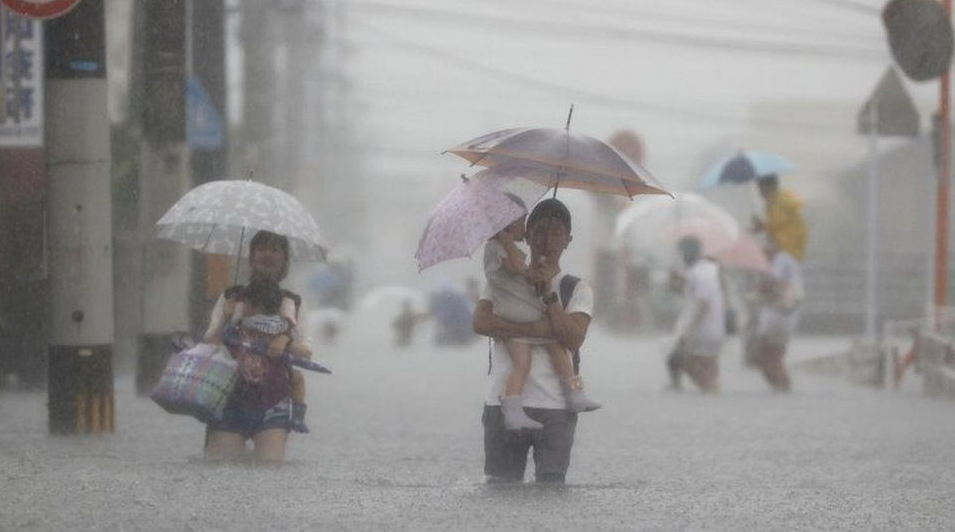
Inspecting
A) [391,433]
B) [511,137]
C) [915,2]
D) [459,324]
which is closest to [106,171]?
[391,433]

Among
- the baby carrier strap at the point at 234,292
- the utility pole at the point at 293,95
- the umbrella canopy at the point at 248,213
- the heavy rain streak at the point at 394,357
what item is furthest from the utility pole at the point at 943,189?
the utility pole at the point at 293,95

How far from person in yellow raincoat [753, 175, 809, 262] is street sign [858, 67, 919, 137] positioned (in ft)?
8.93

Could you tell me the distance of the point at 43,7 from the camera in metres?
10.7

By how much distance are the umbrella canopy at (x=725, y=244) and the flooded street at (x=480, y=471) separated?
4.44ft

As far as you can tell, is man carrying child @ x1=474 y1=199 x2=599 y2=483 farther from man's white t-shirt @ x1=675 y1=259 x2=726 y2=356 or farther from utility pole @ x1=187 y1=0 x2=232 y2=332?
man's white t-shirt @ x1=675 y1=259 x2=726 y2=356

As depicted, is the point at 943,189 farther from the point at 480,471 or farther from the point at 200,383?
the point at 200,383

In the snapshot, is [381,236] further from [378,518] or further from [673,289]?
[378,518]

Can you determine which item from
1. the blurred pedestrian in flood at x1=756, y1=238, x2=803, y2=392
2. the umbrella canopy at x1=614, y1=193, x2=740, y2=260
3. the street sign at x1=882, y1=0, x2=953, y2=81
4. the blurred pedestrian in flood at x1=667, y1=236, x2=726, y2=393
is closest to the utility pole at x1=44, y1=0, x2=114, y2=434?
the blurred pedestrian in flood at x1=667, y1=236, x2=726, y2=393

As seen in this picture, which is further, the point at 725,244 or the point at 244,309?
the point at 725,244

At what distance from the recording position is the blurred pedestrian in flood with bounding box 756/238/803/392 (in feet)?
62.8

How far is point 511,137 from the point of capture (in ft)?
29.5

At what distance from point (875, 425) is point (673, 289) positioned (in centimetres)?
520

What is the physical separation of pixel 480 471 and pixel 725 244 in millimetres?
9941

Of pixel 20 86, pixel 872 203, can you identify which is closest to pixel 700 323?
pixel 872 203
